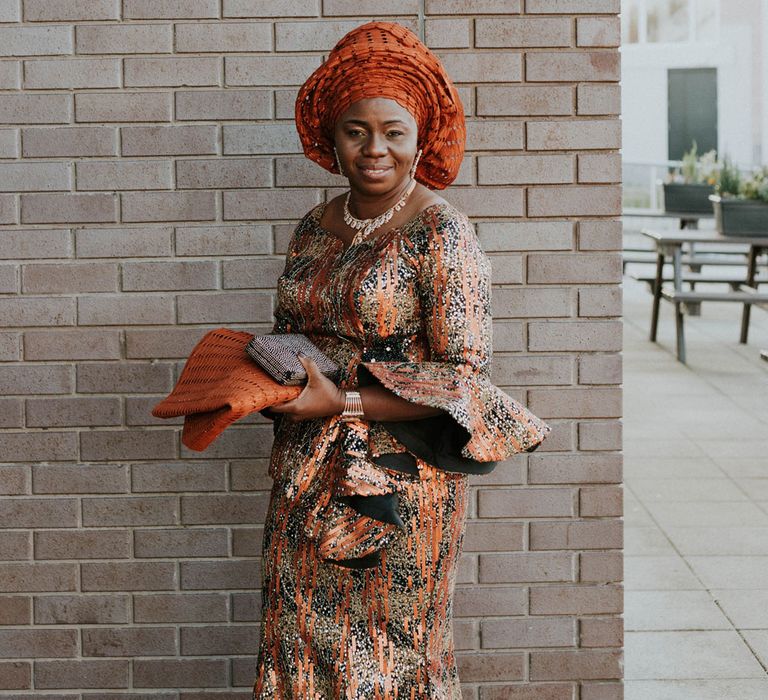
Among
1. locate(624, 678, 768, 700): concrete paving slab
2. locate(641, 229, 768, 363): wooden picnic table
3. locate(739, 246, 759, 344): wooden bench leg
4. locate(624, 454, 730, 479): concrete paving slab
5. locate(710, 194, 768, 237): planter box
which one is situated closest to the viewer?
locate(624, 678, 768, 700): concrete paving slab

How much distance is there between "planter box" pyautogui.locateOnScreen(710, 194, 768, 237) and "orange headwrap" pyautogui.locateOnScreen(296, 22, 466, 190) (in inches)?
375

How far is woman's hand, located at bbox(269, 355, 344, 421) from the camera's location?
8.66ft

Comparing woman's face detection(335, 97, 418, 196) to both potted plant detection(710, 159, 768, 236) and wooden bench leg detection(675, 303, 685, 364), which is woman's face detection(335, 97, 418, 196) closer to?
wooden bench leg detection(675, 303, 685, 364)

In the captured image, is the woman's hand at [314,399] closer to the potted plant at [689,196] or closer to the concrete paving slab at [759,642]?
the concrete paving slab at [759,642]

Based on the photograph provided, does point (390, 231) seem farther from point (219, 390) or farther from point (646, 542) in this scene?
point (646, 542)

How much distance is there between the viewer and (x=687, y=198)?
14.8 m

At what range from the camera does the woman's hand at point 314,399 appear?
264cm

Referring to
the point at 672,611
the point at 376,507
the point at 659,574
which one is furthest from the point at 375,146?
the point at 659,574

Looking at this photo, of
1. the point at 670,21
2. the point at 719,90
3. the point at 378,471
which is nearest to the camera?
the point at 378,471

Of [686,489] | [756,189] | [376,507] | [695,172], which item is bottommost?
[686,489]

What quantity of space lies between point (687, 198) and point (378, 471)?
41.8 feet

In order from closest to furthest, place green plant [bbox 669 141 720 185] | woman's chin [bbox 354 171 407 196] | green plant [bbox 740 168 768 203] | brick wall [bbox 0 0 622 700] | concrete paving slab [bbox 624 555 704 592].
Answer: woman's chin [bbox 354 171 407 196]
brick wall [bbox 0 0 622 700]
concrete paving slab [bbox 624 555 704 592]
green plant [bbox 740 168 768 203]
green plant [bbox 669 141 720 185]

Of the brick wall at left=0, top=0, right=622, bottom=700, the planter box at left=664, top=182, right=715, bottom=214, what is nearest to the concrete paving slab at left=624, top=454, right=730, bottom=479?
the brick wall at left=0, top=0, right=622, bottom=700

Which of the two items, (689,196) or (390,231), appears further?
(689,196)
